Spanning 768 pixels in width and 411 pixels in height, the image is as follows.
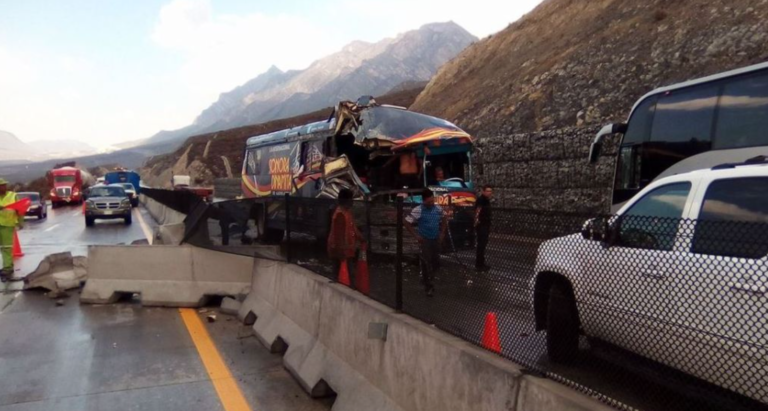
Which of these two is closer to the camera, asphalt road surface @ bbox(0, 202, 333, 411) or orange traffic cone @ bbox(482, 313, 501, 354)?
orange traffic cone @ bbox(482, 313, 501, 354)

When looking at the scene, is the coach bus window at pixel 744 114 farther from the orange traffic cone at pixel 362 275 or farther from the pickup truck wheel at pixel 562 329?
the pickup truck wheel at pixel 562 329

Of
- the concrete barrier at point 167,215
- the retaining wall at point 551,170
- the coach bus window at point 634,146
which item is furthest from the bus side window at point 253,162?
the coach bus window at point 634,146

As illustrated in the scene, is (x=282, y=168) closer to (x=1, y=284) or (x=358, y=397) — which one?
(x=1, y=284)

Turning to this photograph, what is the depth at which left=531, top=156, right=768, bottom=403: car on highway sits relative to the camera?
118 inches

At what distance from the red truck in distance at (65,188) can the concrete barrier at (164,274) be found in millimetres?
40095

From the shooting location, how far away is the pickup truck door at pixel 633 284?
3.35 m

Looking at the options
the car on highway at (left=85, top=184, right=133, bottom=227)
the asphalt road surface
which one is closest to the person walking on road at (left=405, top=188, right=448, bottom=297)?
the asphalt road surface

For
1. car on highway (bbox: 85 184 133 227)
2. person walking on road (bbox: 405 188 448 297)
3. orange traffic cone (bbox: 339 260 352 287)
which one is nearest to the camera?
person walking on road (bbox: 405 188 448 297)

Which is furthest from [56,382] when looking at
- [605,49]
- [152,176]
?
[152,176]

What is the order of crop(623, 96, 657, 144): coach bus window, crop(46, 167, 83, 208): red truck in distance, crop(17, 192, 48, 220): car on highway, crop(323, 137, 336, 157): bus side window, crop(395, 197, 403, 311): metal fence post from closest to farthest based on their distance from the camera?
crop(395, 197, 403, 311): metal fence post → crop(623, 96, 657, 144): coach bus window → crop(323, 137, 336, 157): bus side window → crop(17, 192, 48, 220): car on highway → crop(46, 167, 83, 208): red truck in distance

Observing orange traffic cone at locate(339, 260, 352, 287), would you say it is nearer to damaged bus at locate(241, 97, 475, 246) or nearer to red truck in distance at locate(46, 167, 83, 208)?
damaged bus at locate(241, 97, 475, 246)

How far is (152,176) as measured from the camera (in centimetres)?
9488

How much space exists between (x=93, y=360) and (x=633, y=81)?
1917 cm

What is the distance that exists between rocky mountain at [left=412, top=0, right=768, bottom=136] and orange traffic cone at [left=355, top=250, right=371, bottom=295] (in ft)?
50.6
